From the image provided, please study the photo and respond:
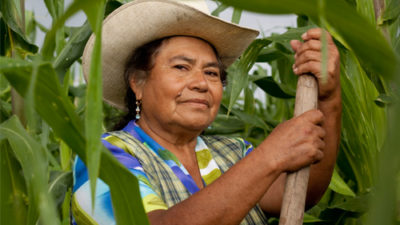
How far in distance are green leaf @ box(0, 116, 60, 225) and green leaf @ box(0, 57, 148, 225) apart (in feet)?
0.12

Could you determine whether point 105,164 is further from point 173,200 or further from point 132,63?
point 132,63

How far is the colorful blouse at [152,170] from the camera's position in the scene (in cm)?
91

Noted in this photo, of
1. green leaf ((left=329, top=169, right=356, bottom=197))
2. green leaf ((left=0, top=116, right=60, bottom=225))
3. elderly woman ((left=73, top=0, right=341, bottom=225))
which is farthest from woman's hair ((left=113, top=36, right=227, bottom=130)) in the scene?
green leaf ((left=0, top=116, right=60, bottom=225))

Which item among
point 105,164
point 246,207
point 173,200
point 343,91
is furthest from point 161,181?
point 105,164

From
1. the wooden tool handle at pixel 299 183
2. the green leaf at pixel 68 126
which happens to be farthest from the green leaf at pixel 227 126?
the green leaf at pixel 68 126

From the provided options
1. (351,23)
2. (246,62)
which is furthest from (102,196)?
(351,23)

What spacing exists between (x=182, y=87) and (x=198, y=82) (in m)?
0.03

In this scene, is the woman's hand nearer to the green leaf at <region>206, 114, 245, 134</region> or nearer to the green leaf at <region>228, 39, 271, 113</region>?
the green leaf at <region>228, 39, 271, 113</region>

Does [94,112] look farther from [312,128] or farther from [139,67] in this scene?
[139,67]

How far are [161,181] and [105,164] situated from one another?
55 centimetres

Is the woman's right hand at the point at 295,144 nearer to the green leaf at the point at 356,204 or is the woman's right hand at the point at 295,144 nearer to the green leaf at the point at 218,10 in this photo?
the green leaf at the point at 356,204

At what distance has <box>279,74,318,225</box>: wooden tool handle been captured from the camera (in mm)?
796

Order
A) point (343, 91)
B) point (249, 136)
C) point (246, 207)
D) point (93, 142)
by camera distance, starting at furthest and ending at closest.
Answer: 1. point (249, 136)
2. point (343, 91)
3. point (246, 207)
4. point (93, 142)

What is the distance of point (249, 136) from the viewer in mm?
1851
